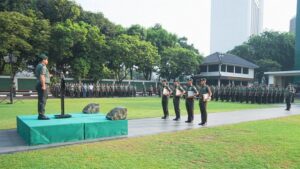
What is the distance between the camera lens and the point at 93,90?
28.5 meters

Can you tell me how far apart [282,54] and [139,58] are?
3025 centimetres

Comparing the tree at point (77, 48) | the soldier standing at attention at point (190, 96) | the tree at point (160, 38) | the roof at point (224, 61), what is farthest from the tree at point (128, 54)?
the soldier standing at attention at point (190, 96)

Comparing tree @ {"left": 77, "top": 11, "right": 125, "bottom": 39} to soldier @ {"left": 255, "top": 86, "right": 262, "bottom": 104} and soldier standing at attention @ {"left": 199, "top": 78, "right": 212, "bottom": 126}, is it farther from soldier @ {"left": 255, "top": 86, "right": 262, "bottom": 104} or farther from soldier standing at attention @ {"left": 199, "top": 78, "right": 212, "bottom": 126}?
soldier standing at attention @ {"left": 199, "top": 78, "right": 212, "bottom": 126}

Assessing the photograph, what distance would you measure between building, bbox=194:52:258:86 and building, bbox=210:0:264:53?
109 ft

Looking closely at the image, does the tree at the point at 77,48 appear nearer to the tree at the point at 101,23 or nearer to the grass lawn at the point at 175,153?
the tree at the point at 101,23

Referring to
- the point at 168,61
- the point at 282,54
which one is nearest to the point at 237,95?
the point at 168,61

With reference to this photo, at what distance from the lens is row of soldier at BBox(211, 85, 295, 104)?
2341 cm

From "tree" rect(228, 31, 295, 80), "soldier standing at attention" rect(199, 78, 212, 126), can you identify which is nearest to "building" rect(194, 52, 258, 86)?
"tree" rect(228, 31, 295, 80)

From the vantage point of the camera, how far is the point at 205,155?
5.92m

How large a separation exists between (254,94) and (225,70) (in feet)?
71.8

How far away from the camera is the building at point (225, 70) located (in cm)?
4425

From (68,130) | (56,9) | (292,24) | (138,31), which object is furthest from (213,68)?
(292,24)

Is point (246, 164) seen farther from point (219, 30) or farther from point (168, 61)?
point (219, 30)

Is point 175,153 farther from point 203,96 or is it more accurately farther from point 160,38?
point 160,38
